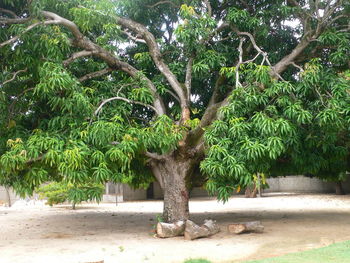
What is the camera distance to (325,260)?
17.6ft

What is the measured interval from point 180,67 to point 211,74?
994 millimetres

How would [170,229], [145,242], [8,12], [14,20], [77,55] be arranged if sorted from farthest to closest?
1. [77,55]
2. [170,229]
3. [145,242]
4. [8,12]
5. [14,20]

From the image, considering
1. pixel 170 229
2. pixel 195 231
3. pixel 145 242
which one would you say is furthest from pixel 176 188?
pixel 145 242

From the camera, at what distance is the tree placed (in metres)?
7.43

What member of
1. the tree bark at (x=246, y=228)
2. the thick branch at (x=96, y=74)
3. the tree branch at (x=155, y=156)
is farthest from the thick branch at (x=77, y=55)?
the tree bark at (x=246, y=228)

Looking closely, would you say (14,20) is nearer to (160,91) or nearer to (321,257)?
(160,91)

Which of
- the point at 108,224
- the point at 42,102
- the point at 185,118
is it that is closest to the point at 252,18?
the point at 185,118

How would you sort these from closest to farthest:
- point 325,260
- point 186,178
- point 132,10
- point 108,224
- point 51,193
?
point 325,260
point 186,178
point 132,10
point 108,224
point 51,193

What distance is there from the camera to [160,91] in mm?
9727

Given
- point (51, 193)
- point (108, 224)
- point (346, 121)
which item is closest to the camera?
point (346, 121)

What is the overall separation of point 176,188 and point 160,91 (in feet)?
7.62

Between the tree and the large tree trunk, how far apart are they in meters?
0.02

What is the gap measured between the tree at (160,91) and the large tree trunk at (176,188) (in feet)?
0.08

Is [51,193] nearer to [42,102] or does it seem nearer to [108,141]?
[42,102]
